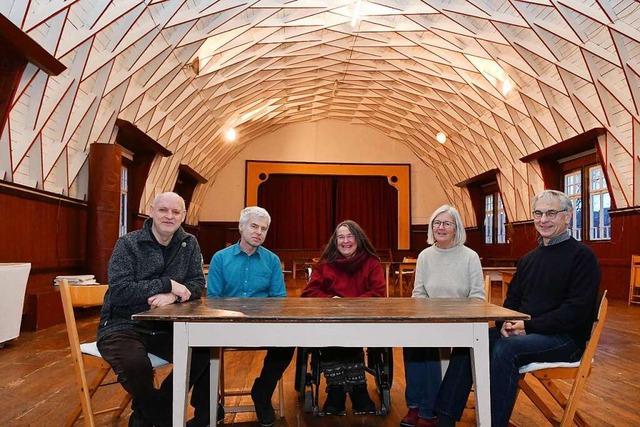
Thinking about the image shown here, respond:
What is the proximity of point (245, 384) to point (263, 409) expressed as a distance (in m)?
0.92

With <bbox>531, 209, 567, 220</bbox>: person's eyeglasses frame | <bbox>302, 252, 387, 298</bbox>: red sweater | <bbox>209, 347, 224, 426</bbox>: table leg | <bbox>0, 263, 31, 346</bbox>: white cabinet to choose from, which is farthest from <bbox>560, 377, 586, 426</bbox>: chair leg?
<bbox>0, 263, 31, 346</bbox>: white cabinet

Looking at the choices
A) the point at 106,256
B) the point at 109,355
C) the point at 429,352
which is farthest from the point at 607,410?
the point at 106,256

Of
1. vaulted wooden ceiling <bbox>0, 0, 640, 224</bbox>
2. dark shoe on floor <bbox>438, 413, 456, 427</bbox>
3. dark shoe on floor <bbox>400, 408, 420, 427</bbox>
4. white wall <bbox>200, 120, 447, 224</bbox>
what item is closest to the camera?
dark shoe on floor <bbox>438, 413, 456, 427</bbox>

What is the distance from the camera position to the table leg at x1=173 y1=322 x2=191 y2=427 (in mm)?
2129

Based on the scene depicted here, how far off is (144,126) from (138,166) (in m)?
0.91

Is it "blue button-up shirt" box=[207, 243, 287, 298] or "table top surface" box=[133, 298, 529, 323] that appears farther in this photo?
"blue button-up shirt" box=[207, 243, 287, 298]

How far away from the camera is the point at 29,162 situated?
22.1 feet

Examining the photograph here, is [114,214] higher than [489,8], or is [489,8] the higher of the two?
[489,8]

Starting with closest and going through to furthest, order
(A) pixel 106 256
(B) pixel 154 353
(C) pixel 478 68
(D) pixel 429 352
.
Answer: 1. (B) pixel 154 353
2. (D) pixel 429 352
3. (A) pixel 106 256
4. (C) pixel 478 68

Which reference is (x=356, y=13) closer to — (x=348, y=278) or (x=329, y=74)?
(x=329, y=74)

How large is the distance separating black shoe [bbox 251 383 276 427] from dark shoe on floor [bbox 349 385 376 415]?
0.47 meters

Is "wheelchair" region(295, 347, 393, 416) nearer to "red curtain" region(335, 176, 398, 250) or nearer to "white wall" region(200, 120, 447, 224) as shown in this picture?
"white wall" region(200, 120, 447, 224)

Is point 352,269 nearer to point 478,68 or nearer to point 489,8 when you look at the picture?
point 489,8

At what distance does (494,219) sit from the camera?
1489 cm
